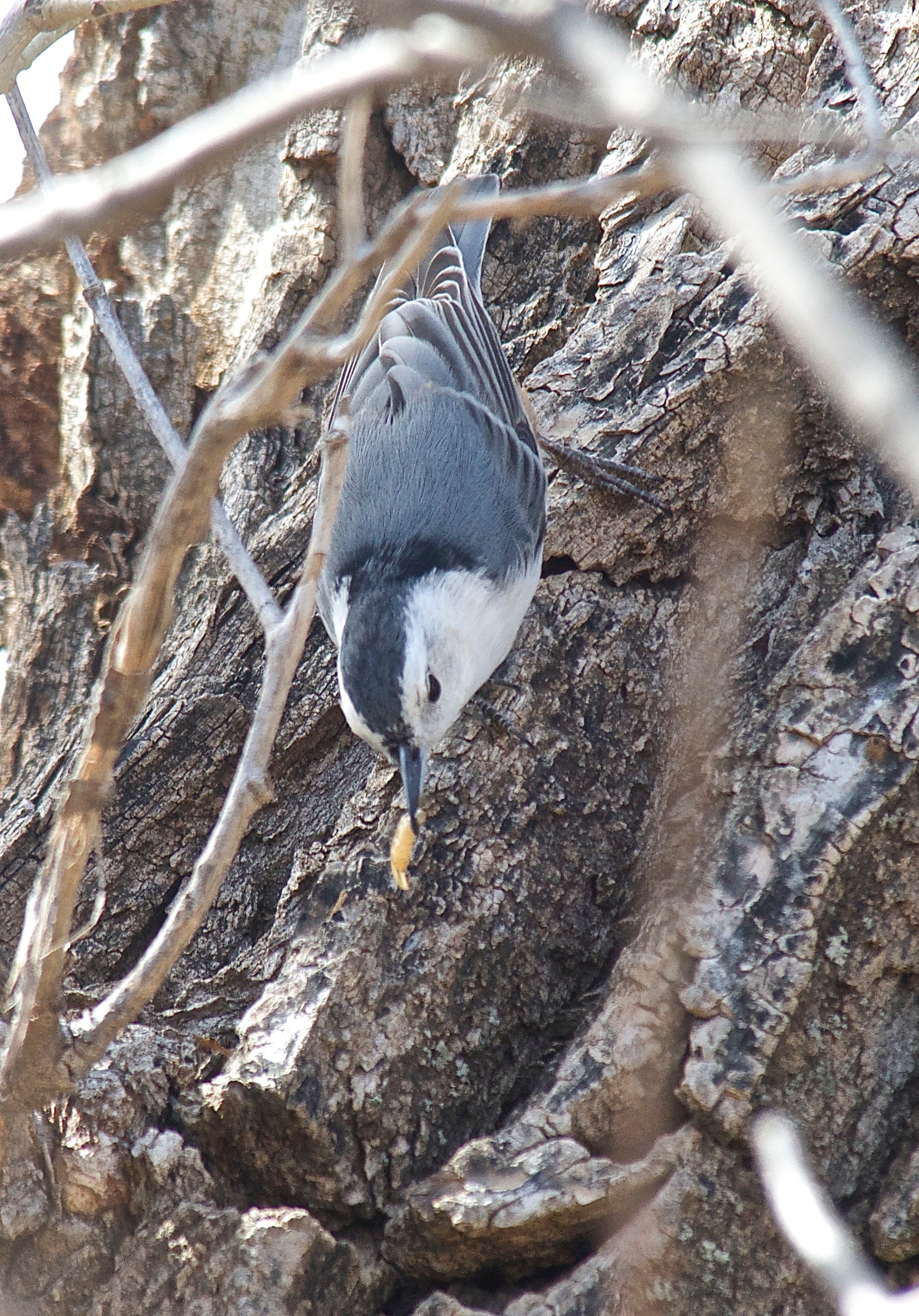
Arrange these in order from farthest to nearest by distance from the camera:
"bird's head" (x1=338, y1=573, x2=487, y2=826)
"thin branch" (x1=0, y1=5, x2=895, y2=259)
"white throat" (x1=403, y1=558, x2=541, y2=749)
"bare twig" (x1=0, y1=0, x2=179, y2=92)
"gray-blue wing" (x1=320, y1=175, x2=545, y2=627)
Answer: "gray-blue wing" (x1=320, y1=175, x2=545, y2=627) → "white throat" (x1=403, y1=558, x2=541, y2=749) → "bird's head" (x1=338, y1=573, x2=487, y2=826) → "bare twig" (x1=0, y1=0, x2=179, y2=92) → "thin branch" (x1=0, y1=5, x2=895, y2=259)

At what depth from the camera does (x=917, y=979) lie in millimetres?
1791

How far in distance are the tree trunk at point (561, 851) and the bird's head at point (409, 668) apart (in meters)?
0.08

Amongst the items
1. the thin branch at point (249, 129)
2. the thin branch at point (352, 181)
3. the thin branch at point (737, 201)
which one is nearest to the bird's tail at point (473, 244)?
the thin branch at point (352, 181)

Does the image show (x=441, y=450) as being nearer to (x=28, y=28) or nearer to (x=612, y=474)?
(x=612, y=474)

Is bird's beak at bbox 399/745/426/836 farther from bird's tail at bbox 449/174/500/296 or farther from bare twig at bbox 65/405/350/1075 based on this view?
bird's tail at bbox 449/174/500/296

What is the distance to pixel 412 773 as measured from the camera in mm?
2119

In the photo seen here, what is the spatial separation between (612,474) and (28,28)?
131 cm

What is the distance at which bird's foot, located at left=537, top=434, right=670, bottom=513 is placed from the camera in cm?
242

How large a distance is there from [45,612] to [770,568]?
6.21ft

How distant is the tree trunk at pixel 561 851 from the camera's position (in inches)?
66.6

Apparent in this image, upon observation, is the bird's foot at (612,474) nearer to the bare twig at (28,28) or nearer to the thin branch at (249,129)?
the bare twig at (28,28)

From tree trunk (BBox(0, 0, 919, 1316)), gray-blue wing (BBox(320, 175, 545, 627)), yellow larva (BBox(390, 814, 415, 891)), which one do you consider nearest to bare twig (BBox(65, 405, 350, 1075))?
tree trunk (BBox(0, 0, 919, 1316))

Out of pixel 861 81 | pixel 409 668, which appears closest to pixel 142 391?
pixel 409 668

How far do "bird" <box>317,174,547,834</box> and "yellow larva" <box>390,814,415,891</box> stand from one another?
0.8 inches
